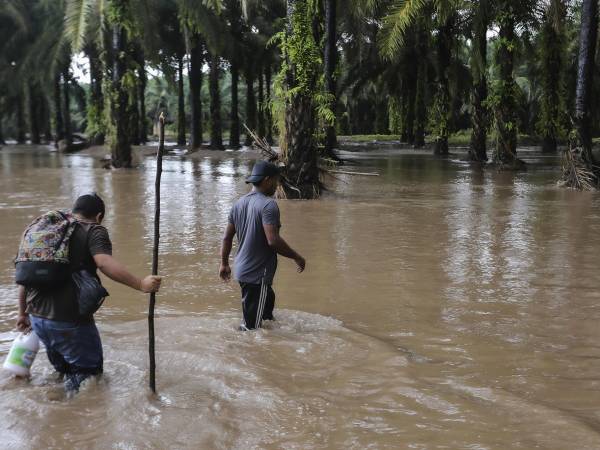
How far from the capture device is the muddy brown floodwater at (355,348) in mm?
3611

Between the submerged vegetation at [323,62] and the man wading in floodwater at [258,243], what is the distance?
103 centimetres

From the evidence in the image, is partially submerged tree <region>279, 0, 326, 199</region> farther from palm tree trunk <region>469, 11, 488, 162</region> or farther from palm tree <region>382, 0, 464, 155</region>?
palm tree trunk <region>469, 11, 488, 162</region>

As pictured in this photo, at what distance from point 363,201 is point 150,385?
9.41 metres

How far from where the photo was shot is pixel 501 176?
742 inches

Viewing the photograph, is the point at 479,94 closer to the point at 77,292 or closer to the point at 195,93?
the point at 195,93

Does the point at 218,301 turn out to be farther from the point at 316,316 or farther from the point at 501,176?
the point at 501,176

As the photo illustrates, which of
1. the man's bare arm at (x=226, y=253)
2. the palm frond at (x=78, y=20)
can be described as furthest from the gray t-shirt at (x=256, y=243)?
the palm frond at (x=78, y=20)

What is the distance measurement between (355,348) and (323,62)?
48.0 feet

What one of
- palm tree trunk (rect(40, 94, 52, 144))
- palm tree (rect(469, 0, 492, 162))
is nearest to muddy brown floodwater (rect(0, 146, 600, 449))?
palm tree (rect(469, 0, 492, 162))

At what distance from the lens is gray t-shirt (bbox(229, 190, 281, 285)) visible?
5082 mm

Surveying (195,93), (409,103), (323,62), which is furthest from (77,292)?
(409,103)

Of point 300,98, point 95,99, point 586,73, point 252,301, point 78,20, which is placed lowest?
point 252,301

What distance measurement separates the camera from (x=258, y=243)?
5.12 metres

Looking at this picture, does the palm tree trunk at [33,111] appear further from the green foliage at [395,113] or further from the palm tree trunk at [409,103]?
the palm tree trunk at [409,103]
